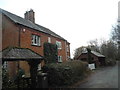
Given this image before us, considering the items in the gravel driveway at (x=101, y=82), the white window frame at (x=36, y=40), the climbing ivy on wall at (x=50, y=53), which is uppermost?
the white window frame at (x=36, y=40)

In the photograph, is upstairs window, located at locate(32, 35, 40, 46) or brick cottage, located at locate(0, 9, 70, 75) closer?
brick cottage, located at locate(0, 9, 70, 75)

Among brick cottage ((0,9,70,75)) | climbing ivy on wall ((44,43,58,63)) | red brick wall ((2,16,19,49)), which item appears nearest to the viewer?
brick cottage ((0,9,70,75))

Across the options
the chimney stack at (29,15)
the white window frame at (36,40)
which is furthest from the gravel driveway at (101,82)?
the chimney stack at (29,15)

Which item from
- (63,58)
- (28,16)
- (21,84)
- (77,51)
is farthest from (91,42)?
(21,84)

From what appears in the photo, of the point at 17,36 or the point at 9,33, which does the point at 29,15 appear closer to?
the point at 9,33

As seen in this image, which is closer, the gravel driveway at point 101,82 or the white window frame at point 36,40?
the gravel driveway at point 101,82

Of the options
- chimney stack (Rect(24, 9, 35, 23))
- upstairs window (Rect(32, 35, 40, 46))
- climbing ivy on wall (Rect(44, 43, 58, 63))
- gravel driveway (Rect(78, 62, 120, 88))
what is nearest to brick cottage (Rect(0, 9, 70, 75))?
upstairs window (Rect(32, 35, 40, 46))

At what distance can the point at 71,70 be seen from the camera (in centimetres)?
1589

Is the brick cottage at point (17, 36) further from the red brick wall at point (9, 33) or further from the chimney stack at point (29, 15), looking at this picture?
the chimney stack at point (29, 15)

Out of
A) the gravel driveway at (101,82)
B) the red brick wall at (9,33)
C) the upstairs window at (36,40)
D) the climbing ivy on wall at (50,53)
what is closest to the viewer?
the gravel driveway at (101,82)

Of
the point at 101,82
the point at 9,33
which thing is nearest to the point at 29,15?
the point at 9,33

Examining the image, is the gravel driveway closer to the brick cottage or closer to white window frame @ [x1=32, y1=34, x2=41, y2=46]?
the brick cottage

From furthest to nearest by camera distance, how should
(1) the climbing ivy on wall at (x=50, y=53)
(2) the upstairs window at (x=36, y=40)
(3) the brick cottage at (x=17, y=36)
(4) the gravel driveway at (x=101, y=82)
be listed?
(2) the upstairs window at (x=36, y=40) < (1) the climbing ivy on wall at (x=50, y=53) < (3) the brick cottage at (x=17, y=36) < (4) the gravel driveway at (x=101, y=82)

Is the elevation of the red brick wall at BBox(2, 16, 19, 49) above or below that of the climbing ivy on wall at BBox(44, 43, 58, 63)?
above
